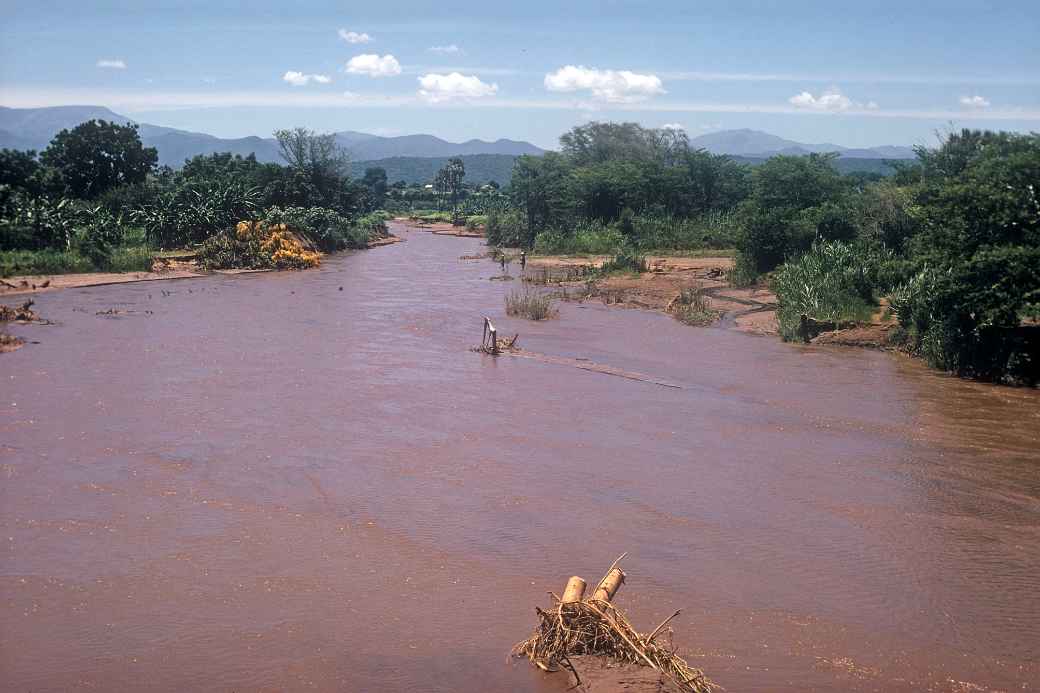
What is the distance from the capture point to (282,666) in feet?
23.9

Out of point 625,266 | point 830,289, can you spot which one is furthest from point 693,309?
point 625,266

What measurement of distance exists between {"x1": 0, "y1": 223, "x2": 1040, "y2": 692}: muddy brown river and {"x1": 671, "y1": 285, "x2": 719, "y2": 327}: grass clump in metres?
5.19

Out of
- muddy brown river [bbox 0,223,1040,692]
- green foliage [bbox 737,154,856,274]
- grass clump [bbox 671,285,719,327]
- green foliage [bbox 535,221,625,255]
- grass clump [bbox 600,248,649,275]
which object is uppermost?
green foliage [bbox 737,154,856,274]

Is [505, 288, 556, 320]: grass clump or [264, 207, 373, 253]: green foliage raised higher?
[264, 207, 373, 253]: green foliage

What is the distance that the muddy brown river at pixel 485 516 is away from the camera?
24.9ft

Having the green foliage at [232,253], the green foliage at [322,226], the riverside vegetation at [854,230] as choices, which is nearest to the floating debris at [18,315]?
the green foliage at [232,253]

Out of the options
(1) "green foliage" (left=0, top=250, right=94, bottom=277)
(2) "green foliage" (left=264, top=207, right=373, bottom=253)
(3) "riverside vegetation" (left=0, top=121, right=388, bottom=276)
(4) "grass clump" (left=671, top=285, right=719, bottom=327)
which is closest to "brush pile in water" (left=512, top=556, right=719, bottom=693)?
(4) "grass clump" (left=671, top=285, right=719, bottom=327)

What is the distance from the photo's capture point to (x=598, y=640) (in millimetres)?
6977

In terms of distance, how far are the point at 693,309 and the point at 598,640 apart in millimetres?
20086

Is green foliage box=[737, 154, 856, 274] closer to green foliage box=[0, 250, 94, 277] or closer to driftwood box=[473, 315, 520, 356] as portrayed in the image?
driftwood box=[473, 315, 520, 356]

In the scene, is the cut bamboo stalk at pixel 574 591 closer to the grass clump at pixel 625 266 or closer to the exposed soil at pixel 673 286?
the exposed soil at pixel 673 286

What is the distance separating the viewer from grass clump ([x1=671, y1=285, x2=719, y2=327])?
992 inches

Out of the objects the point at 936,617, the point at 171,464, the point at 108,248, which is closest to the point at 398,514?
the point at 171,464

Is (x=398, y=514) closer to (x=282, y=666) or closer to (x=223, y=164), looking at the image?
(x=282, y=666)
